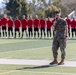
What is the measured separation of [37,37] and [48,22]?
1680 millimetres

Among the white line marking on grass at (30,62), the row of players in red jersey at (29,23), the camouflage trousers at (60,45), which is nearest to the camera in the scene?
the camouflage trousers at (60,45)

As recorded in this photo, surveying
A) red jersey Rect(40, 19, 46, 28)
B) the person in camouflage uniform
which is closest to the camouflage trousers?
the person in camouflage uniform

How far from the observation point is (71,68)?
13.6m

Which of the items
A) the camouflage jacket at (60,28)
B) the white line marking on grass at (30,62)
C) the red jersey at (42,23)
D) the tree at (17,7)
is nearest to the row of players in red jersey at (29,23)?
the red jersey at (42,23)

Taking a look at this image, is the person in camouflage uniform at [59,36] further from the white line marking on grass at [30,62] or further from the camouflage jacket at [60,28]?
the white line marking on grass at [30,62]

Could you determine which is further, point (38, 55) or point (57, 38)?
point (38, 55)

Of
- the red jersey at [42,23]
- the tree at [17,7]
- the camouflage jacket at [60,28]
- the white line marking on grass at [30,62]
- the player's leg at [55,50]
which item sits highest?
the tree at [17,7]

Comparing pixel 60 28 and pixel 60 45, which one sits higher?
pixel 60 28

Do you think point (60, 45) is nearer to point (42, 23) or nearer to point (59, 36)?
point (59, 36)

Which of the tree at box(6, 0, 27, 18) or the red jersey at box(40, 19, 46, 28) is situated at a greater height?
the tree at box(6, 0, 27, 18)

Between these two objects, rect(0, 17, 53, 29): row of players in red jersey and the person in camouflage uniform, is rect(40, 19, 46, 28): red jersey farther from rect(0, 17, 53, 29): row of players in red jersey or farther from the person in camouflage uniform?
the person in camouflage uniform

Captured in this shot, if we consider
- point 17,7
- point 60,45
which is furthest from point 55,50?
point 17,7

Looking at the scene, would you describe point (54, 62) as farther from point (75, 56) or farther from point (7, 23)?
point (7, 23)

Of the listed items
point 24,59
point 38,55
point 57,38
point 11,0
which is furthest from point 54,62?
point 11,0
